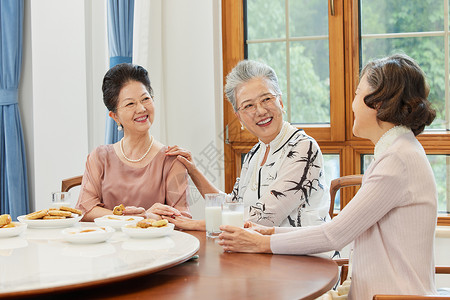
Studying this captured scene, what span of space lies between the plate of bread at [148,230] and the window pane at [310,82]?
6.05ft

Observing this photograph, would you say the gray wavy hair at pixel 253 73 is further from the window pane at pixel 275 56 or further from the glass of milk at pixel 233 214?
the window pane at pixel 275 56

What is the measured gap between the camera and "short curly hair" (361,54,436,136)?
1.61 meters

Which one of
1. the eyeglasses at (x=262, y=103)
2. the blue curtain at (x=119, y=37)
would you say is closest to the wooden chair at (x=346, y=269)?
the eyeglasses at (x=262, y=103)

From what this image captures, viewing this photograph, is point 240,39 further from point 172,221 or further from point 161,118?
point 172,221

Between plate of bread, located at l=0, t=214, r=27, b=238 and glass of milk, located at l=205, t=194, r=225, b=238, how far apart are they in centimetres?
60

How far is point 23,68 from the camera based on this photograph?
3.75m

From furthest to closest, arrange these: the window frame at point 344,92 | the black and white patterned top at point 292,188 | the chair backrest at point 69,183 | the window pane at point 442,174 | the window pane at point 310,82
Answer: the window pane at point 310,82 → the window frame at point 344,92 → the window pane at point 442,174 → the chair backrest at point 69,183 → the black and white patterned top at point 292,188

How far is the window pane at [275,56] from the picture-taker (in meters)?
3.44

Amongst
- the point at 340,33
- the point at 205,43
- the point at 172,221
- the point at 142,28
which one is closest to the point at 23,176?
the point at 142,28

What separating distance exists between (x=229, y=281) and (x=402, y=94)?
2.39 ft

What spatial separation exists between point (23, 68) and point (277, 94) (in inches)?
83.1

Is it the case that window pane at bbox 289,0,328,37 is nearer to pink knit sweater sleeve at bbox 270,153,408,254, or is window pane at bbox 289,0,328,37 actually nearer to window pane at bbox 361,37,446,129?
window pane at bbox 361,37,446,129

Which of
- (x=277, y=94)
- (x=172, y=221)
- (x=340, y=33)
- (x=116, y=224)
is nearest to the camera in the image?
(x=116, y=224)

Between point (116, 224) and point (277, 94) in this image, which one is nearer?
point (116, 224)
